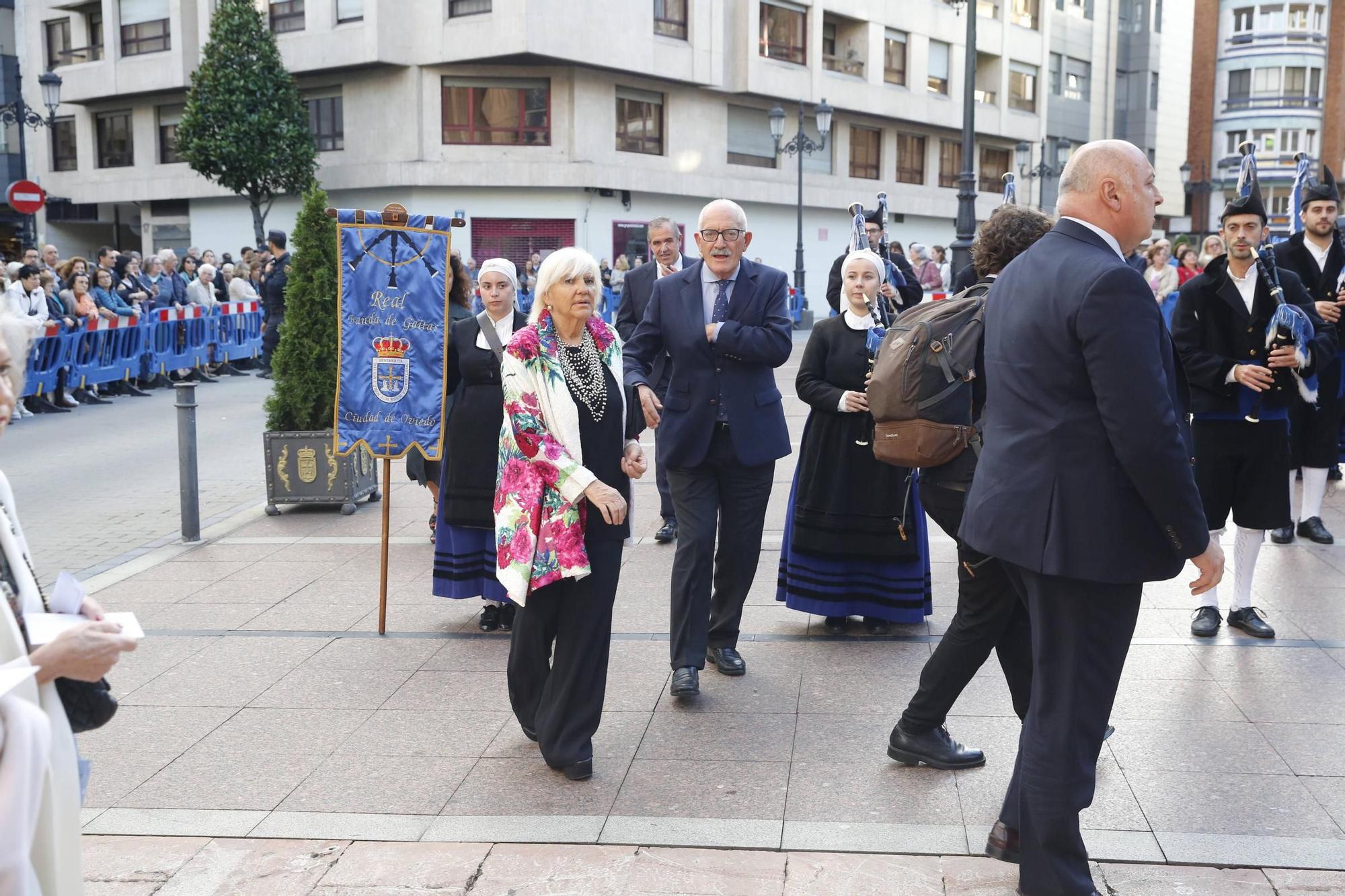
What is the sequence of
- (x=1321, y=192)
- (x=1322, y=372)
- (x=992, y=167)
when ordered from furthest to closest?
(x=992, y=167) → (x=1321, y=192) → (x=1322, y=372)

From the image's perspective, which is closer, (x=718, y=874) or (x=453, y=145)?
(x=718, y=874)

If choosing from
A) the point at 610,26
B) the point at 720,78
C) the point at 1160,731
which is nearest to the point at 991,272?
the point at 1160,731

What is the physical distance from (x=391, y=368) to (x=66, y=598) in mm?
4281

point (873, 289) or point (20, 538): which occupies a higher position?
point (873, 289)

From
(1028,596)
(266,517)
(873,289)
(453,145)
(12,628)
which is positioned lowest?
(266,517)

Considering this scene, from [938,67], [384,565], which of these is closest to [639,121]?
[938,67]

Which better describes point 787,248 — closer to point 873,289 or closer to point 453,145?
point 453,145

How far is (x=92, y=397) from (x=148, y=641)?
1250 centimetres

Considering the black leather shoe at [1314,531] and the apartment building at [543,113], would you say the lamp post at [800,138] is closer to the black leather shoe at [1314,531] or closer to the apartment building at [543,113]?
the apartment building at [543,113]

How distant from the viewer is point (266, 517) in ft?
32.5

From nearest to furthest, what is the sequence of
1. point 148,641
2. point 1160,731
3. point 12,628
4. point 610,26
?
point 12,628 → point 1160,731 → point 148,641 → point 610,26

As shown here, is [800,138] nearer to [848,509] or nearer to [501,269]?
[501,269]

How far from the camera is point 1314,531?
832cm

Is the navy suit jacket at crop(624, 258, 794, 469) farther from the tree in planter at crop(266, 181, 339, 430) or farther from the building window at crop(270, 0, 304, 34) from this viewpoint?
the building window at crop(270, 0, 304, 34)
